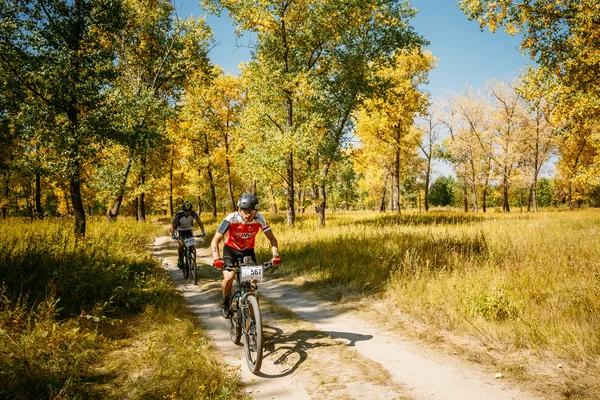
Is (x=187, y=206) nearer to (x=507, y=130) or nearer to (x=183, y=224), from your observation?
(x=183, y=224)

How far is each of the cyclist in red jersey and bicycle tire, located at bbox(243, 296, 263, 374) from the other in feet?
2.77

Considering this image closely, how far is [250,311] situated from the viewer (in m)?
4.68

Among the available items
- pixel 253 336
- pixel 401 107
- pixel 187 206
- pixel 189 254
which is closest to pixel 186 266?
pixel 189 254

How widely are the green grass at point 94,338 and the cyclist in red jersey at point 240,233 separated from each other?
103cm

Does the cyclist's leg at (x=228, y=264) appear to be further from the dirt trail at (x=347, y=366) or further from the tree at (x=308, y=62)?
the tree at (x=308, y=62)

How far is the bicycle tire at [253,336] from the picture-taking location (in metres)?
4.32

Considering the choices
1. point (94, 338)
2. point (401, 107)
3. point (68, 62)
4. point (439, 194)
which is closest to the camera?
point (94, 338)

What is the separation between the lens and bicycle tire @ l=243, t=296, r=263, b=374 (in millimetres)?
4324

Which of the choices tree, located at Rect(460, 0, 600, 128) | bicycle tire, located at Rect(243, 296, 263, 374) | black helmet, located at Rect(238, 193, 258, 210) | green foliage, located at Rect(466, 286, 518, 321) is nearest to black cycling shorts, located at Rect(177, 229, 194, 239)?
black helmet, located at Rect(238, 193, 258, 210)

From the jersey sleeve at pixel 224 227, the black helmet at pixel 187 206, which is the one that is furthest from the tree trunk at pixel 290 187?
the jersey sleeve at pixel 224 227

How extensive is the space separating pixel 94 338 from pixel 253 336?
2.51 m

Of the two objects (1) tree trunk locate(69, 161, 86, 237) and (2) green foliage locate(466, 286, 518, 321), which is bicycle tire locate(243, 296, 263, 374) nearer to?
(2) green foliage locate(466, 286, 518, 321)

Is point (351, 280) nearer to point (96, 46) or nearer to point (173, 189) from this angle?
point (96, 46)

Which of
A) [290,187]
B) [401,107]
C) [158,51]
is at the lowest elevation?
[290,187]
